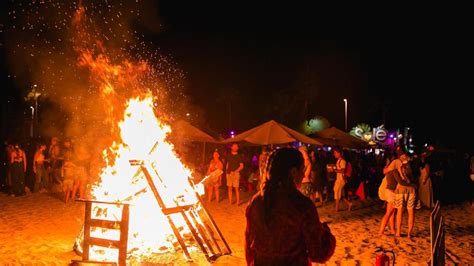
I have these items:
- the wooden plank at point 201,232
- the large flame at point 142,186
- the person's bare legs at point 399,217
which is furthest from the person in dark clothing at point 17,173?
the person's bare legs at point 399,217

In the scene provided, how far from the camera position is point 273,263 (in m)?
2.80

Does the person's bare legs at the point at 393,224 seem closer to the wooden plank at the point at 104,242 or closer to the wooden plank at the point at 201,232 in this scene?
the wooden plank at the point at 201,232

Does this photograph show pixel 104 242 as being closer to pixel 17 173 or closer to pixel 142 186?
pixel 142 186

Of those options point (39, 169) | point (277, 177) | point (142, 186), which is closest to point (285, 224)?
point (277, 177)

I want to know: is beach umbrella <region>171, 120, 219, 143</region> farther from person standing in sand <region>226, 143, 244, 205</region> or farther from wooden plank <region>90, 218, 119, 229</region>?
wooden plank <region>90, 218, 119, 229</region>

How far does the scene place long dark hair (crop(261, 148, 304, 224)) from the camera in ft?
9.32

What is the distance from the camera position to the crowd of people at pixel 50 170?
11.5m

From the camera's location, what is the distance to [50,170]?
14000 millimetres

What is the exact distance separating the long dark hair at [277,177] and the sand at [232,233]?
12.1 ft

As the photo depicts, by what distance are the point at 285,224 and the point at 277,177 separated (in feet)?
1.13

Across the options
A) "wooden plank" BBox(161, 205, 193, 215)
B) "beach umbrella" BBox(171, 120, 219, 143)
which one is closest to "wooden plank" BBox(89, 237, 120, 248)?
"wooden plank" BBox(161, 205, 193, 215)

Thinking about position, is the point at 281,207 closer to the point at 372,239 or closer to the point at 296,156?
the point at 296,156

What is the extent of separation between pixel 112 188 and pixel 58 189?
7.69m

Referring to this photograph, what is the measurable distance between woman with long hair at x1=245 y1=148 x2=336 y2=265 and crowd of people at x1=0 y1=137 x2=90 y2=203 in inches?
383
